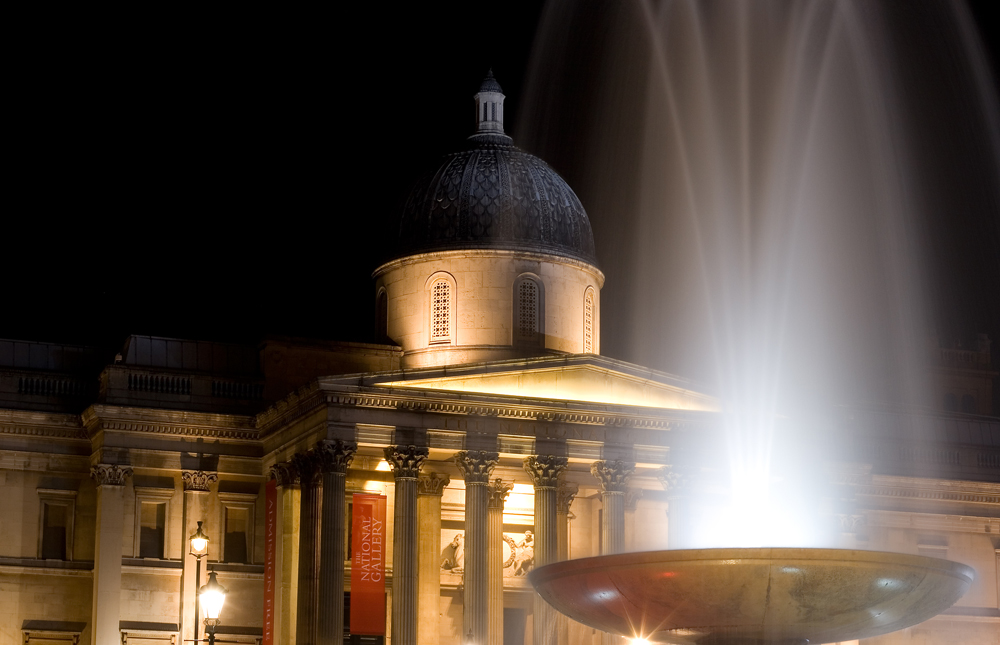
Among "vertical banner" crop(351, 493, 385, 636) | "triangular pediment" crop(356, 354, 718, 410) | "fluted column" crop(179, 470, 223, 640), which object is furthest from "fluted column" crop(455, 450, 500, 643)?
"fluted column" crop(179, 470, 223, 640)

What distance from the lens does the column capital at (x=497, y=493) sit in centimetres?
4800

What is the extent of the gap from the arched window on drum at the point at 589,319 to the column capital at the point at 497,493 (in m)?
6.46

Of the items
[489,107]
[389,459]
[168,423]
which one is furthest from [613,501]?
[489,107]

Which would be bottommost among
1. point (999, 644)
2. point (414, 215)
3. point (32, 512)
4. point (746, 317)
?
point (999, 644)

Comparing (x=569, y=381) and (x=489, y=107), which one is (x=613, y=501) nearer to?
Result: (x=569, y=381)

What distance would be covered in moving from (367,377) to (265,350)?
8028mm

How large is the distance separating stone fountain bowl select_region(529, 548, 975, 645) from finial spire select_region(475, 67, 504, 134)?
3246 centimetres

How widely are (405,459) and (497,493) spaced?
511 centimetres

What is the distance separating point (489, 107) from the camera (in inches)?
2210

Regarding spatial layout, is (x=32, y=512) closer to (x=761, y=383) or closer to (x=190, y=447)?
(x=190, y=447)

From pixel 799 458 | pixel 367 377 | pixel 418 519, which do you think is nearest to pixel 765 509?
pixel 799 458

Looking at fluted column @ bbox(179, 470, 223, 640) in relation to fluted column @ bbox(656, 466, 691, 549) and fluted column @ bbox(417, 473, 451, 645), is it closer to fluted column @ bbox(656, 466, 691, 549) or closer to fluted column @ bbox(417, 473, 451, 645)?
fluted column @ bbox(417, 473, 451, 645)

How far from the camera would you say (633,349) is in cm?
→ 6588

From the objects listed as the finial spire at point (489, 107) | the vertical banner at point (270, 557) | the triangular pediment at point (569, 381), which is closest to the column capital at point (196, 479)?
the vertical banner at point (270, 557)
